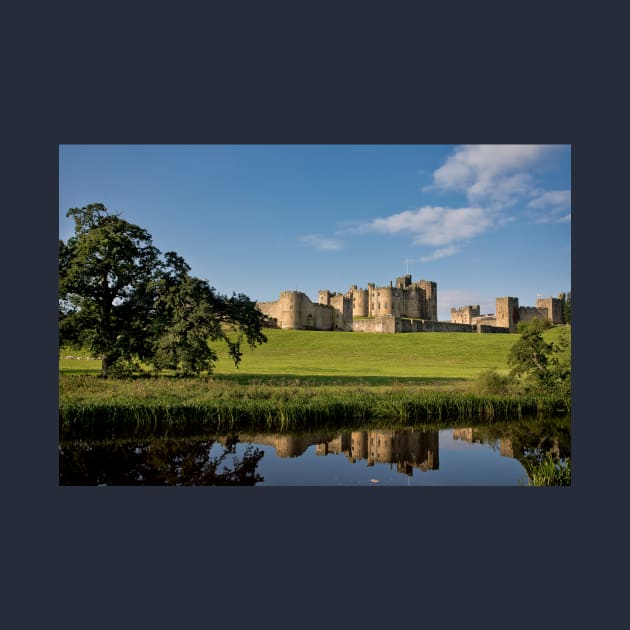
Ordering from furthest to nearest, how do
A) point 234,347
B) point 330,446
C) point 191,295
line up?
1. point 234,347
2. point 191,295
3. point 330,446

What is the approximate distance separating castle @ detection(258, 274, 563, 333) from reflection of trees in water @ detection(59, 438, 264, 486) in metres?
33.6

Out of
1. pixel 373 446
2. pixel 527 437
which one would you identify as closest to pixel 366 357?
pixel 527 437

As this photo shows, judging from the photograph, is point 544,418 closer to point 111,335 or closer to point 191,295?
point 191,295

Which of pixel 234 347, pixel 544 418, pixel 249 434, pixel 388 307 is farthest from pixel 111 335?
pixel 388 307

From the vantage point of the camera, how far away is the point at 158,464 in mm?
8352

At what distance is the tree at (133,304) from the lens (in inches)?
559

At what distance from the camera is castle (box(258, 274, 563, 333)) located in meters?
50.5

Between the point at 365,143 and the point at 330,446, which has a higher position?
the point at 365,143

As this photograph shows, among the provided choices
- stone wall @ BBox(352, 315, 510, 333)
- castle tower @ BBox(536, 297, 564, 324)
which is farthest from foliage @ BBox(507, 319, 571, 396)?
castle tower @ BBox(536, 297, 564, 324)

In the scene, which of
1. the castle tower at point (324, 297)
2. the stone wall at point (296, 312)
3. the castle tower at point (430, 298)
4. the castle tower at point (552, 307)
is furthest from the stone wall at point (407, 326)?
the castle tower at point (324, 297)

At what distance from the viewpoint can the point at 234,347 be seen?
15.9 metres

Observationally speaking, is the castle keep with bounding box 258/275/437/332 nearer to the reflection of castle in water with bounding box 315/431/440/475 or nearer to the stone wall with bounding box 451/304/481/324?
the stone wall with bounding box 451/304/481/324

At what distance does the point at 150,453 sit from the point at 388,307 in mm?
56543

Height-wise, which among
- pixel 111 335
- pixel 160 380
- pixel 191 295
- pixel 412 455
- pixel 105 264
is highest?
pixel 105 264
